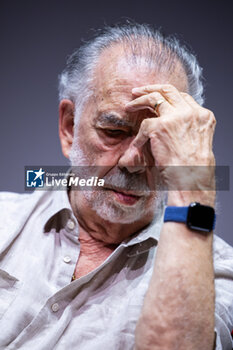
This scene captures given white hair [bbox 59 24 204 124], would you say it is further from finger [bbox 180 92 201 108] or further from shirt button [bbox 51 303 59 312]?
shirt button [bbox 51 303 59 312]

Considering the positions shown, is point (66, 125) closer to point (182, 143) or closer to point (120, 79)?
point (120, 79)

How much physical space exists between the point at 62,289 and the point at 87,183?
430 millimetres

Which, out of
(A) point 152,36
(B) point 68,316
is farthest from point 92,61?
(B) point 68,316

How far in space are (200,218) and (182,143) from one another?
0.24 metres

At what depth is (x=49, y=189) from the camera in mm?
1728

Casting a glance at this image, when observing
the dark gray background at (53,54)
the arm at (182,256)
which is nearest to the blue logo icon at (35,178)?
the dark gray background at (53,54)

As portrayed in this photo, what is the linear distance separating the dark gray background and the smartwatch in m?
0.75

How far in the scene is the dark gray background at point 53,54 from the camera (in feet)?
6.08

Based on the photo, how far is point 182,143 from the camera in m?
1.19

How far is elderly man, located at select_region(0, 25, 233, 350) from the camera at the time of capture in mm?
1099

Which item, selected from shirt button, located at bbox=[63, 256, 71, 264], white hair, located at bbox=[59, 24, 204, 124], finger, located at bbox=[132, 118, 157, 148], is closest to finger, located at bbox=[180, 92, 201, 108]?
finger, located at bbox=[132, 118, 157, 148]

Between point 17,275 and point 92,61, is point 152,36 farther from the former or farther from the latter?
point 17,275

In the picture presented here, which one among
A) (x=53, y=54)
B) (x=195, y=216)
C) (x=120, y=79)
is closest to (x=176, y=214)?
(x=195, y=216)

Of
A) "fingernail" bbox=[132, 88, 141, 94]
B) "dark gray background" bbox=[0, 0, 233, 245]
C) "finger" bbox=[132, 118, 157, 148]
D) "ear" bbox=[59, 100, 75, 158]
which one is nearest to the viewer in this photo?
"finger" bbox=[132, 118, 157, 148]
